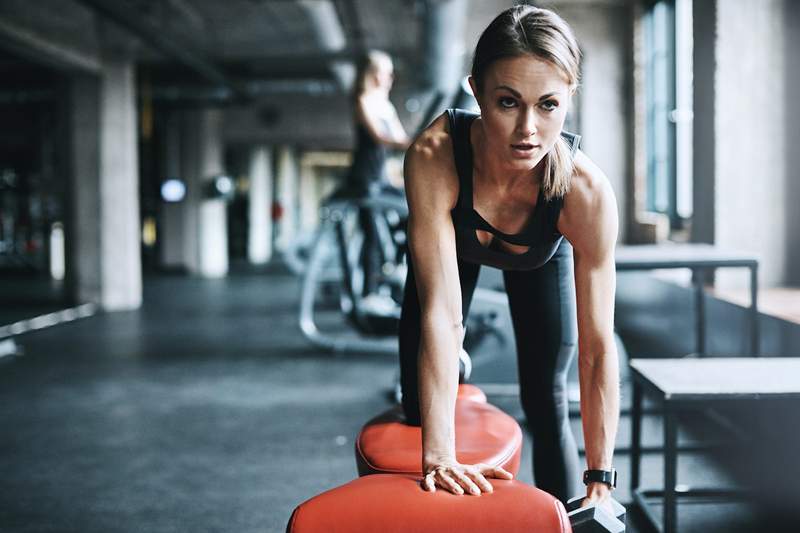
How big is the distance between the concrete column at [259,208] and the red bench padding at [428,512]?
14962 mm

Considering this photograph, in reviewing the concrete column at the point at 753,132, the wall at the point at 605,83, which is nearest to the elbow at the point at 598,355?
the concrete column at the point at 753,132

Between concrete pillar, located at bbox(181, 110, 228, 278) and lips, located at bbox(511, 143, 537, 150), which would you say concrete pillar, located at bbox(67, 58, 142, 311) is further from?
lips, located at bbox(511, 143, 537, 150)

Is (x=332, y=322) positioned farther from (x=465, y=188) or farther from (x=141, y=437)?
(x=465, y=188)

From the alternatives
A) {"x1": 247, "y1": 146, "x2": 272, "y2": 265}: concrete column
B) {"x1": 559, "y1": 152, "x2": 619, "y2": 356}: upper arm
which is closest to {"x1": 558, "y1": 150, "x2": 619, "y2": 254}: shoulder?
{"x1": 559, "y1": 152, "x2": 619, "y2": 356}: upper arm

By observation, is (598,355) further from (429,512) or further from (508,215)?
(429,512)

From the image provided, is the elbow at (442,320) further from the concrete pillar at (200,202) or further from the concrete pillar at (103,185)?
the concrete pillar at (200,202)

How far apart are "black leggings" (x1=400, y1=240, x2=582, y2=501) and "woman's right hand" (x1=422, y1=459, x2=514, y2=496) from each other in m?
0.35

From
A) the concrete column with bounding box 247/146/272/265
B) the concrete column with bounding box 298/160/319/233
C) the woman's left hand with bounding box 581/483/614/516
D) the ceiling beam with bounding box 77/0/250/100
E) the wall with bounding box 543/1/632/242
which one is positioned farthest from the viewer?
the concrete column with bounding box 298/160/319/233

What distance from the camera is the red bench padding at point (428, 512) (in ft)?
3.73

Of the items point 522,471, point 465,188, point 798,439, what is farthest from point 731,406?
point 465,188

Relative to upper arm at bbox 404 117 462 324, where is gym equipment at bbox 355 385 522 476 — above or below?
below

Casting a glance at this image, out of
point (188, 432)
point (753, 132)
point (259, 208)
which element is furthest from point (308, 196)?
point (188, 432)

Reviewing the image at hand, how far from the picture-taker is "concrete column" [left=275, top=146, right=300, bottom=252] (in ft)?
62.3

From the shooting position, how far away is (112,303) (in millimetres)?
7801
